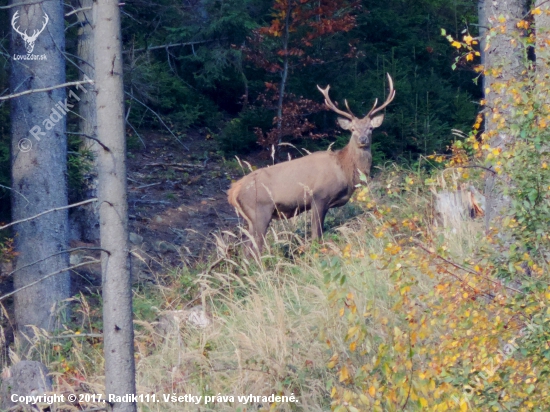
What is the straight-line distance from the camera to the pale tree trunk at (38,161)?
816cm

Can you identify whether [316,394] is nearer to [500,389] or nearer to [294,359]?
[294,359]

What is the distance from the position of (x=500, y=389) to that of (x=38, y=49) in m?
6.28

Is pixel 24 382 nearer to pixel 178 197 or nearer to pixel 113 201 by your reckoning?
pixel 113 201

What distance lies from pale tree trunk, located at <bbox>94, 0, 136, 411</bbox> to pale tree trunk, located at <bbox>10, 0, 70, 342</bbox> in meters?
4.19

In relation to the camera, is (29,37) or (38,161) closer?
(29,37)

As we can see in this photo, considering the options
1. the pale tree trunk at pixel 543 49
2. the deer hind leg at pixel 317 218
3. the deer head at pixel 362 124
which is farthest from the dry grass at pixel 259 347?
the deer head at pixel 362 124

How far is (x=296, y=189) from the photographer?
9734mm

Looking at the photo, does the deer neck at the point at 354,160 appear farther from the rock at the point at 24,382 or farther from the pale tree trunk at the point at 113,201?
the pale tree trunk at the point at 113,201

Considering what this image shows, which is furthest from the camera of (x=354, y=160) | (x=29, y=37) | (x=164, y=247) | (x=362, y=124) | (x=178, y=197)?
(x=178, y=197)

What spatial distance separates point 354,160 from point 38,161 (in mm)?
4242

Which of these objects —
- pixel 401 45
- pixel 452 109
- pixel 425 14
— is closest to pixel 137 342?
pixel 452 109

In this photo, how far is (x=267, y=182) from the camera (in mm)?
9727

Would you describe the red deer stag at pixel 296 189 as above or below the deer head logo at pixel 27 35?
below

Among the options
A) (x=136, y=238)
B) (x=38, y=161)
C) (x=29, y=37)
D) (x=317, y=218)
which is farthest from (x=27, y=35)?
(x=317, y=218)
